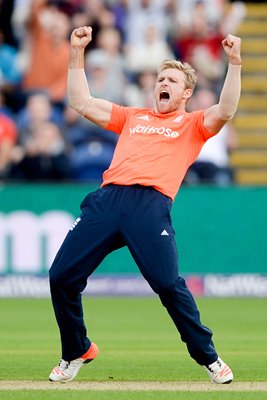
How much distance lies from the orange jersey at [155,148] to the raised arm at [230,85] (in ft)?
0.61

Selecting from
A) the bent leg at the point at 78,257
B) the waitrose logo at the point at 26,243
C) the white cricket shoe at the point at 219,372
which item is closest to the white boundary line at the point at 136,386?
the white cricket shoe at the point at 219,372

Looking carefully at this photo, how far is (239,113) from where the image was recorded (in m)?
20.1

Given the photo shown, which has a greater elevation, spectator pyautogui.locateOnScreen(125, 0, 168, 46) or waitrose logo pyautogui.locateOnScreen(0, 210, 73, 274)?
spectator pyautogui.locateOnScreen(125, 0, 168, 46)

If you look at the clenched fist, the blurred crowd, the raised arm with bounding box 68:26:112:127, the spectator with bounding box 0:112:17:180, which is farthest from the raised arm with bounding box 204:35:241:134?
the spectator with bounding box 0:112:17:180

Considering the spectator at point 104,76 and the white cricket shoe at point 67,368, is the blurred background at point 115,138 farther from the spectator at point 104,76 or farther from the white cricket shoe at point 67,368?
the white cricket shoe at point 67,368

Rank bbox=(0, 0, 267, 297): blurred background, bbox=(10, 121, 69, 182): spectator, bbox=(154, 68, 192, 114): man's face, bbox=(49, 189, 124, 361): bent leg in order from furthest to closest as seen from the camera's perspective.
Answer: bbox=(10, 121, 69, 182): spectator, bbox=(0, 0, 267, 297): blurred background, bbox=(154, 68, 192, 114): man's face, bbox=(49, 189, 124, 361): bent leg

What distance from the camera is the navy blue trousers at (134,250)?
7.59m

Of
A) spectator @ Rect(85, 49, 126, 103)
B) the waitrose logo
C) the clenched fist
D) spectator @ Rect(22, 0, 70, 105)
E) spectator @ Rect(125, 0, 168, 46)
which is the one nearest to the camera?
the clenched fist

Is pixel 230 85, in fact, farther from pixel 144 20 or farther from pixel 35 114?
pixel 144 20

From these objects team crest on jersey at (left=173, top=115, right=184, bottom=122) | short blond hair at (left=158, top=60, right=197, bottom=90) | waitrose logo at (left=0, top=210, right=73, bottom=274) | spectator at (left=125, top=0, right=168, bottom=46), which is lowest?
waitrose logo at (left=0, top=210, right=73, bottom=274)

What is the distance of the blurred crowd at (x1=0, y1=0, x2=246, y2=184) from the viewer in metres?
17.2

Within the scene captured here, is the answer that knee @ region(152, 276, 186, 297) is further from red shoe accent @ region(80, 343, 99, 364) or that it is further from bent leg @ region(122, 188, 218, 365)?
red shoe accent @ region(80, 343, 99, 364)

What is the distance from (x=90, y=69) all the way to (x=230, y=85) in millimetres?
10967

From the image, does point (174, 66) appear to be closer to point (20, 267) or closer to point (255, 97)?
point (20, 267)
